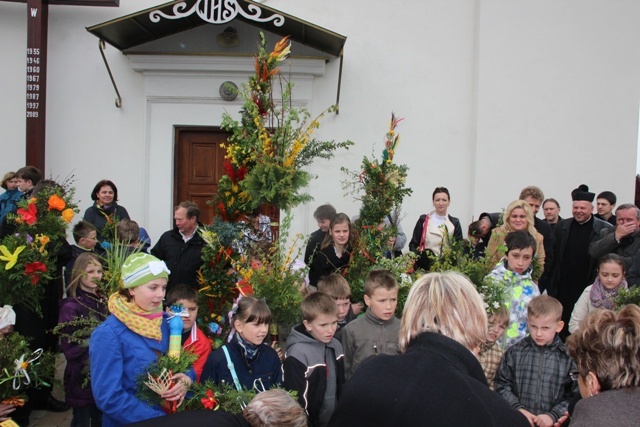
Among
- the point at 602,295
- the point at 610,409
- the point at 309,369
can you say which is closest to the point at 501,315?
the point at 602,295

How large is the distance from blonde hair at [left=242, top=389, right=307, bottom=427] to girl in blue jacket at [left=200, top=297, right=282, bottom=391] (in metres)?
1.04

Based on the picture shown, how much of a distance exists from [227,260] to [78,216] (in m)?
4.62

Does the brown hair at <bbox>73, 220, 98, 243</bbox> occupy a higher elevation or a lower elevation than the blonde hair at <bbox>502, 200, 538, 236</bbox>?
lower

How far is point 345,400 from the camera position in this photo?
7.00 feet

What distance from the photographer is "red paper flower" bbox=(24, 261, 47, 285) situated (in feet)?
16.5

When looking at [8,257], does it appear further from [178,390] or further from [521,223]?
[521,223]

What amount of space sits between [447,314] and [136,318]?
6.34 ft

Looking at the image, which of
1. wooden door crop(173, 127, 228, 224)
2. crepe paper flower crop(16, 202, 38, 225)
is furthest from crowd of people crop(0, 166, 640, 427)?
wooden door crop(173, 127, 228, 224)

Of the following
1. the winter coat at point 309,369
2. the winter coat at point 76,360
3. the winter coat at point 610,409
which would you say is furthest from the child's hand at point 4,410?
the winter coat at point 610,409

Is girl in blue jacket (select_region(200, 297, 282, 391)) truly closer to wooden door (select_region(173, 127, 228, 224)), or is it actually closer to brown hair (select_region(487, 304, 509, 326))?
brown hair (select_region(487, 304, 509, 326))

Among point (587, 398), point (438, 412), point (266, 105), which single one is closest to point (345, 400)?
point (438, 412)

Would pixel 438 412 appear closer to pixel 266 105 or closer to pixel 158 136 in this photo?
pixel 266 105

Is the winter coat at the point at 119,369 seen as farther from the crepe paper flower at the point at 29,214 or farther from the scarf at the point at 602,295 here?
the scarf at the point at 602,295

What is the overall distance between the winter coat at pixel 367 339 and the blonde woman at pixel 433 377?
91.2 inches
